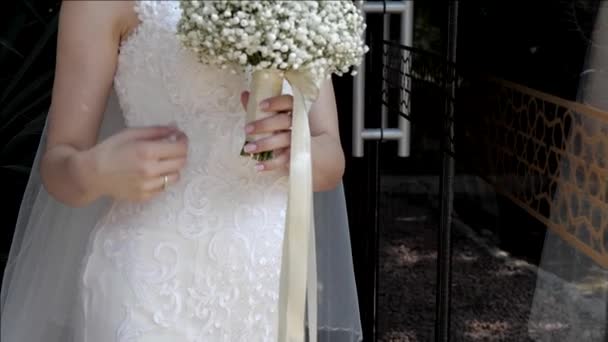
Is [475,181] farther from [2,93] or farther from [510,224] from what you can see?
[2,93]

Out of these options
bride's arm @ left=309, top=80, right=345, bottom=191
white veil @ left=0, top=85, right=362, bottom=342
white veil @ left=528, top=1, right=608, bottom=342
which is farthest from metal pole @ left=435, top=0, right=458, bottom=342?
white veil @ left=0, top=85, right=362, bottom=342

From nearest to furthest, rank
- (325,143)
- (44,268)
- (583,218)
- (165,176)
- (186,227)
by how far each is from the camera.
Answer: (165,176)
(186,227)
(325,143)
(44,268)
(583,218)

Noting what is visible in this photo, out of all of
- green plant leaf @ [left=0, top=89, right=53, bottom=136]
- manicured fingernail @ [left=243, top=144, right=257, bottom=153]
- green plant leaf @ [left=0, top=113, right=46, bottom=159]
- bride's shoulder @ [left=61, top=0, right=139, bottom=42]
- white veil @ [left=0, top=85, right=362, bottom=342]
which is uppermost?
bride's shoulder @ [left=61, top=0, right=139, bottom=42]

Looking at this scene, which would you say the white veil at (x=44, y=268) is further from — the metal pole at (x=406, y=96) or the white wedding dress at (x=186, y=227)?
the metal pole at (x=406, y=96)

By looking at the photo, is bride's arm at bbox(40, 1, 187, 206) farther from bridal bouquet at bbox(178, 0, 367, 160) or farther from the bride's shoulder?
bridal bouquet at bbox(178, 0, 367, 160)

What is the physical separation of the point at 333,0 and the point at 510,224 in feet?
4.38

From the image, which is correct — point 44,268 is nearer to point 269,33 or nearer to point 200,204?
point 200,204

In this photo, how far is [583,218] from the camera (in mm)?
2188

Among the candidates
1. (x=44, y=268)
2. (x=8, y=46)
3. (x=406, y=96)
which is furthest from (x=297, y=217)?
(x=8, y=46)

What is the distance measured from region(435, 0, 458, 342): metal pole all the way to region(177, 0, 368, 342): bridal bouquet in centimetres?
128

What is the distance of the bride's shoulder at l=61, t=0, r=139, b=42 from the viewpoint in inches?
59.9

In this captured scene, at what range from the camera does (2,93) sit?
3.12 metres

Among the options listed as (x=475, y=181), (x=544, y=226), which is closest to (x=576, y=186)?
(x=544, y=226)

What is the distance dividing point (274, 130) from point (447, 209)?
1.48 meters
